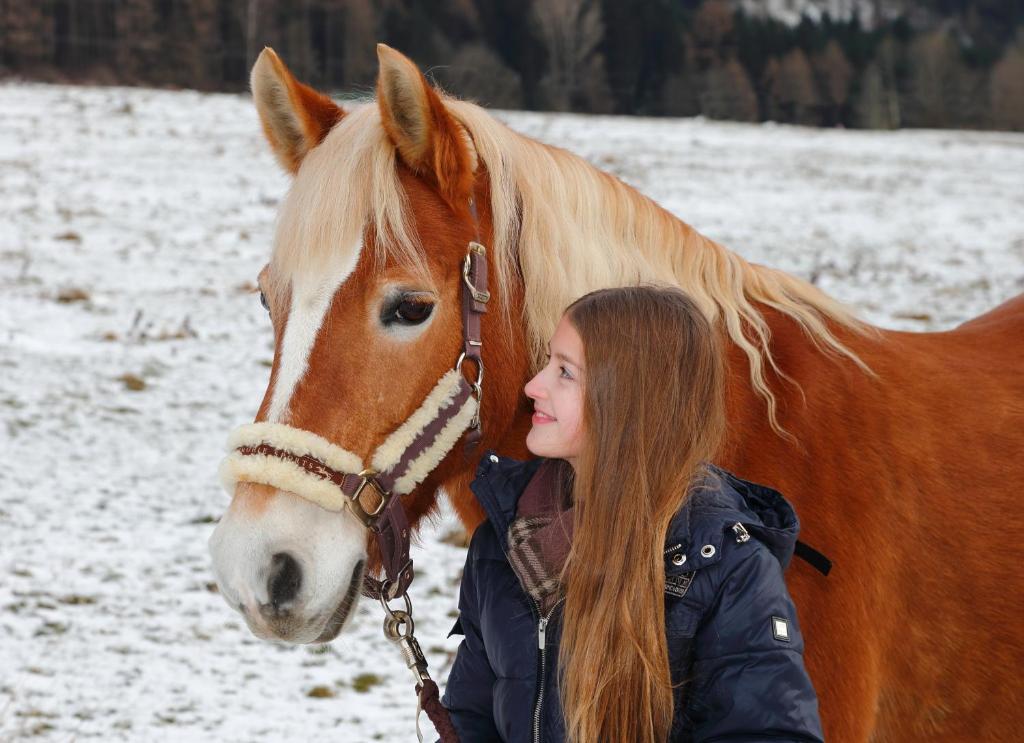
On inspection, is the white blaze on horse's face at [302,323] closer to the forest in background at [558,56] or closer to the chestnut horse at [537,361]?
the chestnut horse at [537,361]

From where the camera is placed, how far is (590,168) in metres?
2.44

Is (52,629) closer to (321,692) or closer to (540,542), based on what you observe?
(321,692)

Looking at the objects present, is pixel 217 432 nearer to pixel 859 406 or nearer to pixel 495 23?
pixel 859 406

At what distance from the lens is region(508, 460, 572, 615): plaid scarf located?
1.77 metres

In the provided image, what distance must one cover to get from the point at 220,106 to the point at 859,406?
20755mm

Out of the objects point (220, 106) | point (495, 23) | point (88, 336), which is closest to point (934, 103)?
point (495, 23)

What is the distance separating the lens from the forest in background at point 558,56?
2844 centimetres

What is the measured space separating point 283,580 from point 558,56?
31.7 m

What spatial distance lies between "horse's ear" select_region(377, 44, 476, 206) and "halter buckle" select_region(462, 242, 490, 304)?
0.11 m

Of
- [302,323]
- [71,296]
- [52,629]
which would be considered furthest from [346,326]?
[71,296]

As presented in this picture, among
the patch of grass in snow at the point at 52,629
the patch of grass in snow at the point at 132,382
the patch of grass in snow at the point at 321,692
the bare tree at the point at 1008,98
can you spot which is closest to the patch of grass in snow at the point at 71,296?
the patch of grass in snow at the point at 132,382

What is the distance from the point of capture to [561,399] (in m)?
1.79

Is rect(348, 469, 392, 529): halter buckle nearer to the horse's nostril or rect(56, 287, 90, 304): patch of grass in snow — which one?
the horse's nostril

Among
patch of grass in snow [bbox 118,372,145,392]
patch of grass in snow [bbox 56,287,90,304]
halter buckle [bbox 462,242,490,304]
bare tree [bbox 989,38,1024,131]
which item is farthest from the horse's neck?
bare tree [bbox 989,38,1024,131]
